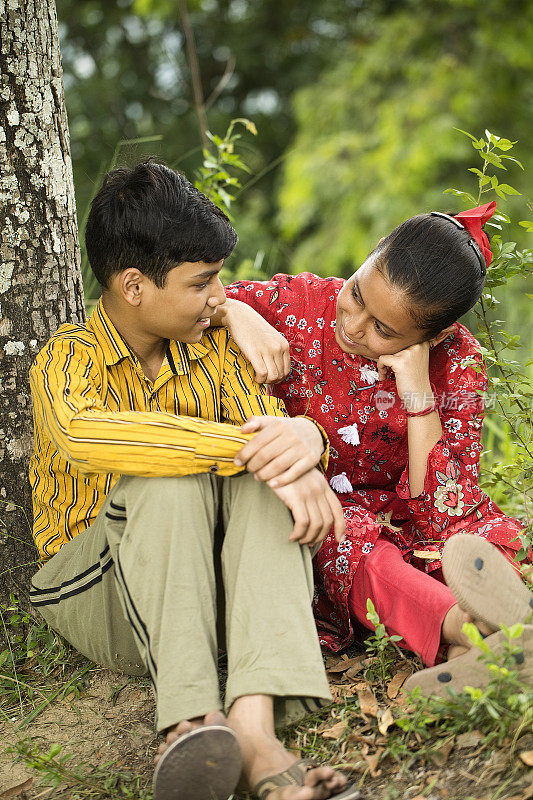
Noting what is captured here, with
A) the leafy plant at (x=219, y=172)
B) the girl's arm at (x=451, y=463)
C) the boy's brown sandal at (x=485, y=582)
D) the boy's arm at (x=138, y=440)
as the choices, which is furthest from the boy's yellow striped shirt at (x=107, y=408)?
the leafy plant at (x=219, y=172)

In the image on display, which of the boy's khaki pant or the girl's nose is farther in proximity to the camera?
the girl's nose

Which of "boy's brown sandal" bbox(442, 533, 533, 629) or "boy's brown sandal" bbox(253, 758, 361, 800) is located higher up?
"boy's brown sandal" bbox(442, 533, 533, 629)

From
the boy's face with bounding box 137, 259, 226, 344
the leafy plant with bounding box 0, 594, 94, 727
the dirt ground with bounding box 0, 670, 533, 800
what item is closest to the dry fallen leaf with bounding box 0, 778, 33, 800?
the dirt ground with bounding box 0, 670, 533, 800

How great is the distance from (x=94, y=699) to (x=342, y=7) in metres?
7.84

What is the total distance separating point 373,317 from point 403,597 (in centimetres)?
78

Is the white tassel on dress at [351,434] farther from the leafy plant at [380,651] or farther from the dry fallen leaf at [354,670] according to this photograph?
the dry fallen leaf at [354,670]

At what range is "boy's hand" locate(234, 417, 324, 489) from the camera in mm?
1898

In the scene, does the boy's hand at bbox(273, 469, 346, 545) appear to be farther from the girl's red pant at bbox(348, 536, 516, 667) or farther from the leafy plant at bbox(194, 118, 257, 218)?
the leafy plant at bbox(194, 118, 257, 218)

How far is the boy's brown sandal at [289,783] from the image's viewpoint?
1.61m

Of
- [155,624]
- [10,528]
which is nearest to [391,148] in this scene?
[10,528]

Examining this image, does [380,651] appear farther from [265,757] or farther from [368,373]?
[368,373]

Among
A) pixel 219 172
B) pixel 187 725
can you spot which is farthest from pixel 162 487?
pixel 219 172

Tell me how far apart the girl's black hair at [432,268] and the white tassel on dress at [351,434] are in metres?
0.39

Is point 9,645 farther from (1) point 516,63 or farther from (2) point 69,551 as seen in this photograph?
(1) point 516,63
